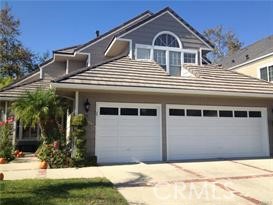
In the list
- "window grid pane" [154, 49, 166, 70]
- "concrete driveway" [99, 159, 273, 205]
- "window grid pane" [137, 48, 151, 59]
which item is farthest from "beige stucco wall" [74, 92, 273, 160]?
"window grid pane" [137, 48, 151, 59]

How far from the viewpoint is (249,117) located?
43.4 ft

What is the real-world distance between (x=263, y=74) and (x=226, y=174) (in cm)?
1343

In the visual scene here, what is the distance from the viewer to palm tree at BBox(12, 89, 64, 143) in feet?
37.2

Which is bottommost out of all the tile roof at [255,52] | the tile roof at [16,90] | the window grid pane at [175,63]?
the tile roof at [16,90]

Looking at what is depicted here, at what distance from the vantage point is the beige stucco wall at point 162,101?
1088 cm

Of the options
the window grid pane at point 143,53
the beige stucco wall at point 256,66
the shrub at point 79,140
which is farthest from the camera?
the beige stucco wall at point 256,66

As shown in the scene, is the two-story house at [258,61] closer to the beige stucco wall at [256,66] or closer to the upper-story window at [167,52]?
the beige stucco wall at [256,66]

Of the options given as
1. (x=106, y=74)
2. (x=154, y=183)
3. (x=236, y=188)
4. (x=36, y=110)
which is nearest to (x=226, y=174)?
(x=236, y=188)

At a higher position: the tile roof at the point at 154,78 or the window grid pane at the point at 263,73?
the window grid pane at the point at 263,73

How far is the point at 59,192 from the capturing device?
6262mm

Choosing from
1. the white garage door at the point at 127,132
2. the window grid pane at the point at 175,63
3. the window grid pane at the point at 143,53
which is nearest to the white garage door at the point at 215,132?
the white garage door at the point at 127,132

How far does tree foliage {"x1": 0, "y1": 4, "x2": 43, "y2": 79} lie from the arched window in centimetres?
2373

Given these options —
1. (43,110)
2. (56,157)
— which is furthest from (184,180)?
(43,110)

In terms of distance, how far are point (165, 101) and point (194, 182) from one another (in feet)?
16.7
